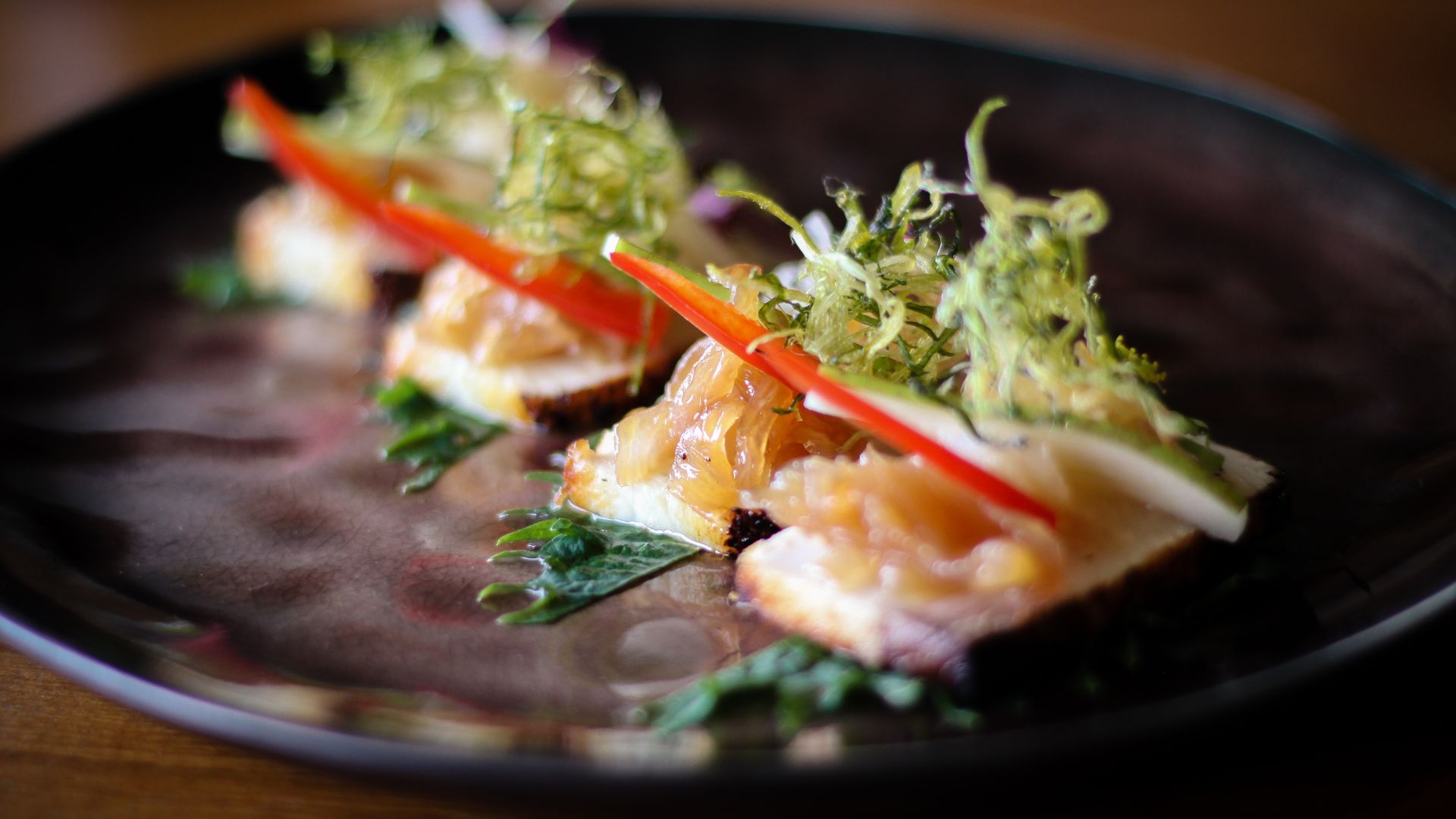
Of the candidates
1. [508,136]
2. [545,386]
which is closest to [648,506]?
[545,386]

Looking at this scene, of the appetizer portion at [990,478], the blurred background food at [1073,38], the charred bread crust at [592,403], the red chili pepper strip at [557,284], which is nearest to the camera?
the appetizer portion at [990,478]

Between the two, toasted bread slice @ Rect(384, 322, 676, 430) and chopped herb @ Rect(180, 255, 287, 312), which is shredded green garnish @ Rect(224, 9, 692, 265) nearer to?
toasted bread slice @ Rect(384, 322, 676, 430)

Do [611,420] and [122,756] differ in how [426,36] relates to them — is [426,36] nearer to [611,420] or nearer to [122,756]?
[611,420]

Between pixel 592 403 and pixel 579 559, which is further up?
pixel 592 403

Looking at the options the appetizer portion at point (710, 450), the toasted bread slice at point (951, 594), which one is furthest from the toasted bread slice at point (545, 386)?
the toasted bread slice at point (951, 594)

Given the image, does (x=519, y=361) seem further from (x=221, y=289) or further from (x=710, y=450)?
(x=221, y=289)

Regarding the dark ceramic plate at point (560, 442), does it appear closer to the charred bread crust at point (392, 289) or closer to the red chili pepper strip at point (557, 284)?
the charred bread crust at point (392, 289)
